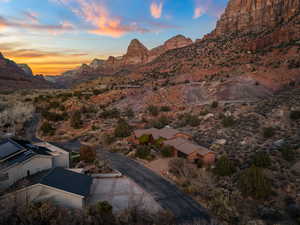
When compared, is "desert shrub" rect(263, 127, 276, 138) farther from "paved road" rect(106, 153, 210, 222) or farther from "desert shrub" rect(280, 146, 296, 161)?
"paved road" rect(106, 153, 210, 222)

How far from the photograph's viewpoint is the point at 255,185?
16.0 m

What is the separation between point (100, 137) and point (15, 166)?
1805cm

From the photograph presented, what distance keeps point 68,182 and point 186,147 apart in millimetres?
14666

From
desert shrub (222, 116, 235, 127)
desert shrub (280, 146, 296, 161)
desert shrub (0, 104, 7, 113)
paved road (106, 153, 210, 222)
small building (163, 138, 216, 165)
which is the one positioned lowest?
paved road (106, 153, 210, 222)

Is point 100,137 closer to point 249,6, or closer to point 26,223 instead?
point 26,223

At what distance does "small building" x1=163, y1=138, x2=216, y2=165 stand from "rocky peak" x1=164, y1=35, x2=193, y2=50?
536 feet

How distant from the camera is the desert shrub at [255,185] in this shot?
1586 centimetres

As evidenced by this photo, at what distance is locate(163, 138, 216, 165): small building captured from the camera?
→ 23016 mm

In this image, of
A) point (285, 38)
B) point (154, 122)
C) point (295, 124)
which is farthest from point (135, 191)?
point (285, 38)

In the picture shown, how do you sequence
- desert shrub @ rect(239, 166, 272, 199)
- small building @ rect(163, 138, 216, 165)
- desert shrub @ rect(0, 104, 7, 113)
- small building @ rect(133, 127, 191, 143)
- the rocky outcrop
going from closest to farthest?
desert shrub @ rect(239, 166, 272, 199)
small building @ rect(163, 138, 216, 165)
small building @ rect(133, 127, 191, 143)
desert shrub @ rect(0, 104, 7, 113)
the rocky outcrop

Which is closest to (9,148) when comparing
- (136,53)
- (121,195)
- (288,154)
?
(121,195)

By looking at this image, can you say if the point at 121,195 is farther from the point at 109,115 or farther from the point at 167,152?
the point at 109,115

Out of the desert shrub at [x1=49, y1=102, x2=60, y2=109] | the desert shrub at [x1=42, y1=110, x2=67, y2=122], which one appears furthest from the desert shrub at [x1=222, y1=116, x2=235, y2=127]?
the desert shrub at [x1=49, y1=102, x2=60, y2=109]

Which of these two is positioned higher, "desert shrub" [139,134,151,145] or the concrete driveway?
"desert shrub" [139,134,151,145]
